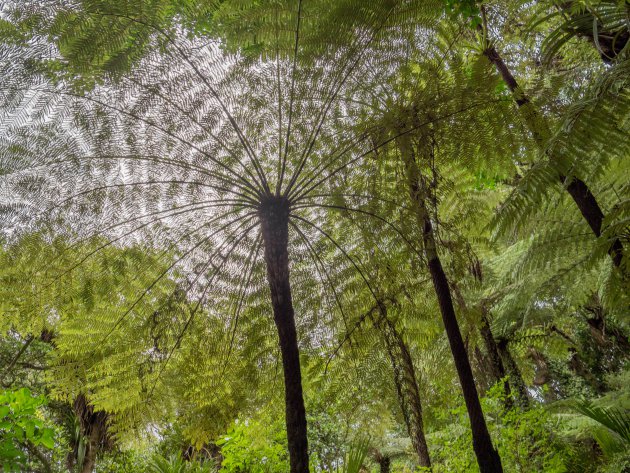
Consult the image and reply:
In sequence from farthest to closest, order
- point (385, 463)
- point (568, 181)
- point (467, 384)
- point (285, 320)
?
point (385, 463) → point (467, 384) → point (285, 320) → point (568, 181)

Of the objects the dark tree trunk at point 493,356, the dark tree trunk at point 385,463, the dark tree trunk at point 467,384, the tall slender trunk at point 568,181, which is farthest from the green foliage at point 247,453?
the dark tree trunk at point 385,463

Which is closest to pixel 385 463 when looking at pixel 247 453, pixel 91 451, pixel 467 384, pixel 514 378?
pixel 514 378

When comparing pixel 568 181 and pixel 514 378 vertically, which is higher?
pixel 514 378

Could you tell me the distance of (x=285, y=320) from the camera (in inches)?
63.9

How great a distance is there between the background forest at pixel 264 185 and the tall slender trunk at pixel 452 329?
0.03ft

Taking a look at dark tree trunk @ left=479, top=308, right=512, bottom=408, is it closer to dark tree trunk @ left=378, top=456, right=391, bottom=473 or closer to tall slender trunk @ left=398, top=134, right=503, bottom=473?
tall slender trunk @ left=398, top=134, right=503, bottom=473

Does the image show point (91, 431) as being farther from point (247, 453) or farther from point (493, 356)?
point (493, 356)

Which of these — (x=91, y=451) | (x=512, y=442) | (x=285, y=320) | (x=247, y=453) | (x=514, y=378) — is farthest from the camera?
(x=91, y=451)

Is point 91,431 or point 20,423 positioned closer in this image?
point 20,423

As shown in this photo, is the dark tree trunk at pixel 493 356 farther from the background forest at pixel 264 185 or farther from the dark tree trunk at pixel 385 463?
the dark tree trunk at pixel 385 463

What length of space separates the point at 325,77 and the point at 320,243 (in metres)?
0.96

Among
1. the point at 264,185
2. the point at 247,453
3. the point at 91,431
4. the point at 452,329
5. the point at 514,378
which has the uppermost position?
the point at 91,431

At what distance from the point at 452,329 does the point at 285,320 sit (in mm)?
767

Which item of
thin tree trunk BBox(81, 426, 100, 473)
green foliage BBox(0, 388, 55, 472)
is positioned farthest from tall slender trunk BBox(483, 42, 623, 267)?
thin tree trunk BBox(81, 426, 100, 473)
